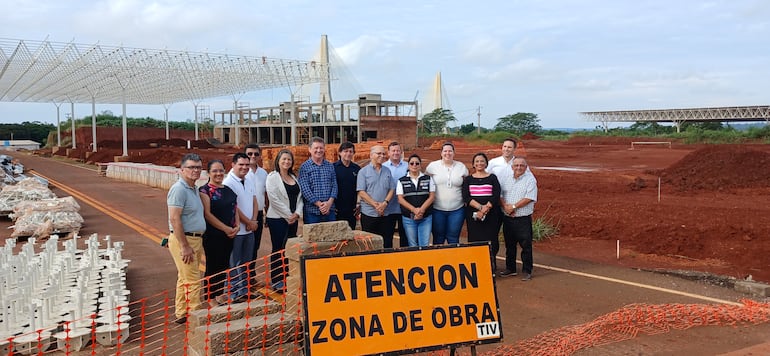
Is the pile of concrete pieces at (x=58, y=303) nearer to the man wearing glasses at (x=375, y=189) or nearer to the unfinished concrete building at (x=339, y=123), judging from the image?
the man wearing glasses at (x=375, y=189)

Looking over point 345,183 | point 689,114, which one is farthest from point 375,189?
point 689,114

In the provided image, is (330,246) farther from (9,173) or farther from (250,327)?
(9,173)

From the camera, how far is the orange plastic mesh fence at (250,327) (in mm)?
4246

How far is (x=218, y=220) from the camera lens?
585cm

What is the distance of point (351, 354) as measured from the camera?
372cm

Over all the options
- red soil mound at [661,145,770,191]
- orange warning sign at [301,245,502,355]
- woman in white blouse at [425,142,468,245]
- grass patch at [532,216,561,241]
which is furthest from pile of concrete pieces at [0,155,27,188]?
red soil mound at [661,145,770,191]

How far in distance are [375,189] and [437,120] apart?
89.3 meters

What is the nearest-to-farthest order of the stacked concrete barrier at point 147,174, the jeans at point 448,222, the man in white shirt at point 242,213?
the man in white shirt at point 242,213 < the jeans at point 448,222 < the stacked concrete barrier at point 147,174

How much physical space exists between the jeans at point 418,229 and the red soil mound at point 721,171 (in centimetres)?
1382

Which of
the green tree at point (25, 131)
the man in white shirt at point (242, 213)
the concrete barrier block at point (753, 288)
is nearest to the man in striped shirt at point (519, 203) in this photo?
the concrete barrier block at point (753, 288)

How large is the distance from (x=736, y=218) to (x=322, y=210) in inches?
376

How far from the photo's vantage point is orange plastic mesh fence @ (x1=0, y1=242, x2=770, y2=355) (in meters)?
4.25

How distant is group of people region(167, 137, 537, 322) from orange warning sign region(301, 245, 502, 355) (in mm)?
2059

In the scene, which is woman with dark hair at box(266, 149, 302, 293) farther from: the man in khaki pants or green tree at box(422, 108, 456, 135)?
green tree at box(422, 108, 456, 135)
